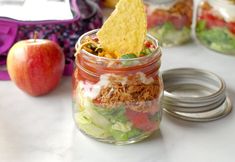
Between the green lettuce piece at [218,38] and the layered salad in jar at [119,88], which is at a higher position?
the layered salad in jar at [119,88]

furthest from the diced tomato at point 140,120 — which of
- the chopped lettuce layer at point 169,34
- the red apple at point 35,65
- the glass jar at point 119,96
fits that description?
the chopped lettuce layer at point 169,34

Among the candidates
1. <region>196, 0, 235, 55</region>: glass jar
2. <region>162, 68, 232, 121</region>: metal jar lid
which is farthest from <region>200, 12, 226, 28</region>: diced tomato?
<region>162, 68, 232, 121</region>: metal jar lid

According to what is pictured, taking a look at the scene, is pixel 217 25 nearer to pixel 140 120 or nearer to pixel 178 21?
pixel 178 21

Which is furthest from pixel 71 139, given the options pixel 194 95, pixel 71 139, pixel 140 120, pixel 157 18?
pixel 157 18

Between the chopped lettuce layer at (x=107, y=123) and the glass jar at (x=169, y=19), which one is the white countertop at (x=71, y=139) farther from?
the glass jar at (x=169, y=19)

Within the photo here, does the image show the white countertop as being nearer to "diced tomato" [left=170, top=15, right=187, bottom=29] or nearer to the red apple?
the red apple

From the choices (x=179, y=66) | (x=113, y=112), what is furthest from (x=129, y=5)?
(x=179, y=66)
